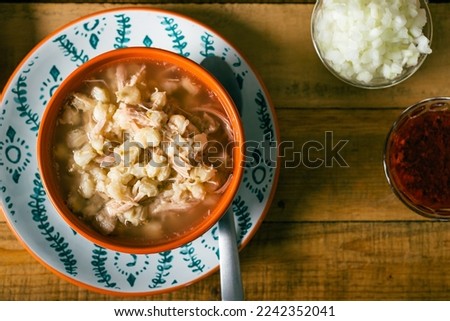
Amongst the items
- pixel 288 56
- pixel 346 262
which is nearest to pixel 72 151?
pixel 288 56

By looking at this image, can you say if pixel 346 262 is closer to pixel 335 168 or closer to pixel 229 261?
pixel 335 168

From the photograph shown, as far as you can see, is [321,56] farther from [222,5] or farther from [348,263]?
[348,263]

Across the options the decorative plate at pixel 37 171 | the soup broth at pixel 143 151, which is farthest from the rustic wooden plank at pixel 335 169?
the soup broth at pixel 143 151

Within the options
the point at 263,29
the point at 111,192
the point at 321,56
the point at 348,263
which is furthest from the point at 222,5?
the point at 348,263

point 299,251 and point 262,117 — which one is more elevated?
point 262,117

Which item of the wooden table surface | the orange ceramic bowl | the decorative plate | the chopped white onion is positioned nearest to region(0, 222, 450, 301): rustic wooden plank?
the wooden table surface
